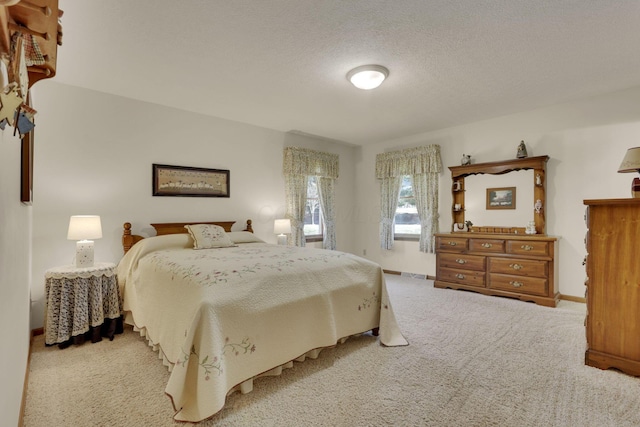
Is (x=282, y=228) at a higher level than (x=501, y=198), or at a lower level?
lower

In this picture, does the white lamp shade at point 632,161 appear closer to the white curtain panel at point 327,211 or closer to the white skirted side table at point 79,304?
the white curtain panel at point 327,211

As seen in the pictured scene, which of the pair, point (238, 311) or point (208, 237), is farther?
point (208, 237)

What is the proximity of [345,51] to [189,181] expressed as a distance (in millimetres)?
2573

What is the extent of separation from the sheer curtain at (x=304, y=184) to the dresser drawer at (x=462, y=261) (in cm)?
193

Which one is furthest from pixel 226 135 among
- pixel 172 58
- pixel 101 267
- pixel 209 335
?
pixel 209 335

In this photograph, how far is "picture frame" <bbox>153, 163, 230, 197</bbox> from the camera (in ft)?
12.2

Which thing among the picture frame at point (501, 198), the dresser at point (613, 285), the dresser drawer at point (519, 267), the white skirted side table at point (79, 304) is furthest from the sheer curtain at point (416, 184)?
the white skirted side table at point (79, 304)

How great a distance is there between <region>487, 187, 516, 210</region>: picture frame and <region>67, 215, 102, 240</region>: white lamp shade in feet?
16.2

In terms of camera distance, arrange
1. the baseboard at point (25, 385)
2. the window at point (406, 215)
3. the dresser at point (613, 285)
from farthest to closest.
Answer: the window at point (406, 215)
the dresser at point (613, 285)
the baseboard at point (25, 385)

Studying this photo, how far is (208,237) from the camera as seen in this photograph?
344 cm

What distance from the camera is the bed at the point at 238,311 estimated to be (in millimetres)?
1653

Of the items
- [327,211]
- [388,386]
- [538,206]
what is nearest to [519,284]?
[538,206]

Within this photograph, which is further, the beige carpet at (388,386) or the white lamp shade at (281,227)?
the white lamp shade at (281,227)

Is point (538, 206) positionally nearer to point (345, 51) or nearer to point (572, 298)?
point (572, 298)
